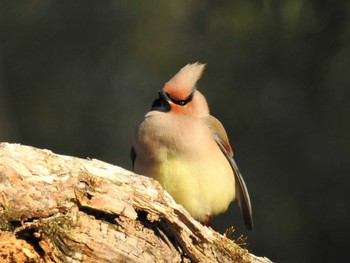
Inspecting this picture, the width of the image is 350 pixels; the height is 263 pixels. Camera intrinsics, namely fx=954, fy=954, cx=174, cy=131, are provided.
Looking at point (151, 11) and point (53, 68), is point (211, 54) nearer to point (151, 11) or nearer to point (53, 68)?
point (151, 11)

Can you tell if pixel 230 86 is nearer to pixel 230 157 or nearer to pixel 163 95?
pixel 230 157

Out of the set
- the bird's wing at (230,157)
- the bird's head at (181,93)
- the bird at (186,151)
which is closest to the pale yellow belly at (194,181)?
the bird at (186,151)

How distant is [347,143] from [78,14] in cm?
365

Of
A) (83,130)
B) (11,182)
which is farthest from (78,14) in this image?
(11,182)

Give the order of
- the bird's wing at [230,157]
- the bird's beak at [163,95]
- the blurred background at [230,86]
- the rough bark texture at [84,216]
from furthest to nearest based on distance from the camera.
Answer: the blurred background at [230,86], the bird's wing at [230,157], the bird's beak at [163,95], the rough bark texture at [84,216]

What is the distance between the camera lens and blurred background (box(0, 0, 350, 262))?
28.0 ft

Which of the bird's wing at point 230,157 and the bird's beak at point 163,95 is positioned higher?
the bird's beak at point 163,95

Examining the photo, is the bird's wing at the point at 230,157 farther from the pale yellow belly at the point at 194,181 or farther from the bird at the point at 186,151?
the pale yellow belly at the point at 194,181

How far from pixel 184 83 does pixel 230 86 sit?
327 centimetres

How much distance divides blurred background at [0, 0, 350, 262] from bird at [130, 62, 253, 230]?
2708 mm

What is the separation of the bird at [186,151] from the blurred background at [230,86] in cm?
271

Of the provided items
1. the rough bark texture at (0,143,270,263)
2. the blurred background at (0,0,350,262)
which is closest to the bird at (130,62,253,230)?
the rough bark texture at (0,143,270,263)

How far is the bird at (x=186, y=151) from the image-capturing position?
5520 mm

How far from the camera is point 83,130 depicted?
32.6ft
